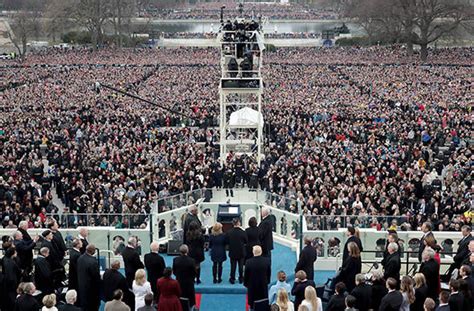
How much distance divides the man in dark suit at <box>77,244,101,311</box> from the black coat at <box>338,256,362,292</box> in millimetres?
4164

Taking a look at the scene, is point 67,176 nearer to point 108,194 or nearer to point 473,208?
point 108,194

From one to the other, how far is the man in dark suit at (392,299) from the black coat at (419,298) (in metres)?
0.64

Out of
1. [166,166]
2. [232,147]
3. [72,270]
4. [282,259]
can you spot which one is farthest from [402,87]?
[72,270]

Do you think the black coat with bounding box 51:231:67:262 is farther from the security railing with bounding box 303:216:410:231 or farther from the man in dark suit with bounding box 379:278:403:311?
the man in dark suit with bounding box 379:278:403:311

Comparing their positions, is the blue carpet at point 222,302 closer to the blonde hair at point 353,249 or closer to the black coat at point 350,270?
the black coat at point 350,270

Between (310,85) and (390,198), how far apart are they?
27.6 m

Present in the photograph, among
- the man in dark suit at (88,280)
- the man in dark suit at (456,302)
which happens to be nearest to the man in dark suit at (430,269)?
the man in dark suit at (456,302)

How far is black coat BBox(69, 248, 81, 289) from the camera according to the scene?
37.2 ft

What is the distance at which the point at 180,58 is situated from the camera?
6675 centimetres

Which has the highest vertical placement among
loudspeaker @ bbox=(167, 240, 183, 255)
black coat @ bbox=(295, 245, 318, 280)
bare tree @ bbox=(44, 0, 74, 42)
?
bare tree @ bbox=(44, 0, 74, 42)

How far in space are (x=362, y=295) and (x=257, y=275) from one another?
2.13 m

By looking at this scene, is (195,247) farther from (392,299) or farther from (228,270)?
(392,299)

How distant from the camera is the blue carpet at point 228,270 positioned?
1345 cm

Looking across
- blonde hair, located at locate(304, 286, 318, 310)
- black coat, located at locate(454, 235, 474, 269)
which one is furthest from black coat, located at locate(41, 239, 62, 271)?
black coat, located at locate(454, 235, 474, 269)
